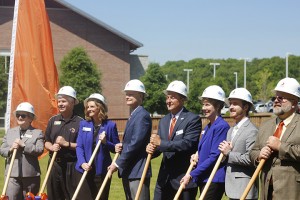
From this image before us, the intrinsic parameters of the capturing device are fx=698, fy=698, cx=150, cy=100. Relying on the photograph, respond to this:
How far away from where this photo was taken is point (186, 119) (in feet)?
31.0

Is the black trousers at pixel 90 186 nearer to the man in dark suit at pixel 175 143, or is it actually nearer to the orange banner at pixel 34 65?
the man in dark suit at pixel 175 143

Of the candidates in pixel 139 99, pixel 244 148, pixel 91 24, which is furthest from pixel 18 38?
pixel 91 24

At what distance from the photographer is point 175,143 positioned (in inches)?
363

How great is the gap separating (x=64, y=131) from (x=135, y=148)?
1755mm

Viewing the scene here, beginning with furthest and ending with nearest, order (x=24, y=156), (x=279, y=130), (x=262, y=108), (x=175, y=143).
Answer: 1. (x=262, y=108)
2. (x=24, y=156)
3. (x=175, y=143)
4. (x=279, y=130)

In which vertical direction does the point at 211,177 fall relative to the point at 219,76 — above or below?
below

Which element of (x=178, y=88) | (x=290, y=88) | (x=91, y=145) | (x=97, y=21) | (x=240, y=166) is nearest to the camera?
(x=290, y=88)

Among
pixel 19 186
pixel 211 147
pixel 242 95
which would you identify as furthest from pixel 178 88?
pixel 19 186

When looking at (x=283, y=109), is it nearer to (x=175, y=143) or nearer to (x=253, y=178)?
(x=253, y=178)

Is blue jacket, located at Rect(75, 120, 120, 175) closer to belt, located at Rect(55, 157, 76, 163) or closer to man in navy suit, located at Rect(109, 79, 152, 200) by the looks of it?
belt, located at Rect(55, 157, 76, 163)

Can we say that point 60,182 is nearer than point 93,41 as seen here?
Yes

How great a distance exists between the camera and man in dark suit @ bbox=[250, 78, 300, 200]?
7.66 metres

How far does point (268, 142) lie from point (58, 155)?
4.33 m

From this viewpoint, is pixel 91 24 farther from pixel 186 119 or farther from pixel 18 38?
pixel 186 119
